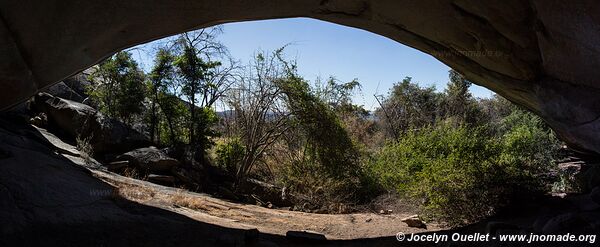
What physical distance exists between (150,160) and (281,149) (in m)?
4.17

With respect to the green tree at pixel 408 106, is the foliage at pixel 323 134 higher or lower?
lower

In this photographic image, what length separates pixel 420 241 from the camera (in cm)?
597

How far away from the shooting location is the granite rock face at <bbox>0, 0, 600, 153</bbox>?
4.81m

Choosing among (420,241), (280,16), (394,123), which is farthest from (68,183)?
(394,123)

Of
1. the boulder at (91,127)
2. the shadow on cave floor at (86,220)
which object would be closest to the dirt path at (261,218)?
the shadow on cave floor at (86,220)

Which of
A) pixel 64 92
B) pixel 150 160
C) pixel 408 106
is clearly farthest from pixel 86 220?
pixel 408 106

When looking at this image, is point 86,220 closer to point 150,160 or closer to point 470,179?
point 470,179

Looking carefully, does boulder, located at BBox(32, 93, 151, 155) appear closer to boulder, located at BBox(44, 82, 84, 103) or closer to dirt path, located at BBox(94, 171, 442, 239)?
boulder, located at BBox(44, 82, 84, 103)

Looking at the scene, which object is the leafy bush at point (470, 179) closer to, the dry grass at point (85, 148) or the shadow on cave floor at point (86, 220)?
the shadow on cave floor at point (86, 220)

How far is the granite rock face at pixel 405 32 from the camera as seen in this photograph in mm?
4812

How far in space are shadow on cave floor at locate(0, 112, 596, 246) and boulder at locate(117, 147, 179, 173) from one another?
4.01 m

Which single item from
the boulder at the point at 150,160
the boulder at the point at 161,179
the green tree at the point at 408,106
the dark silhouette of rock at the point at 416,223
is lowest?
the boulder at the point at 161,179

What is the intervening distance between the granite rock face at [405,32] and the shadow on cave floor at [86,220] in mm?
1333

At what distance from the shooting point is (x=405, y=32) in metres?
6.39
